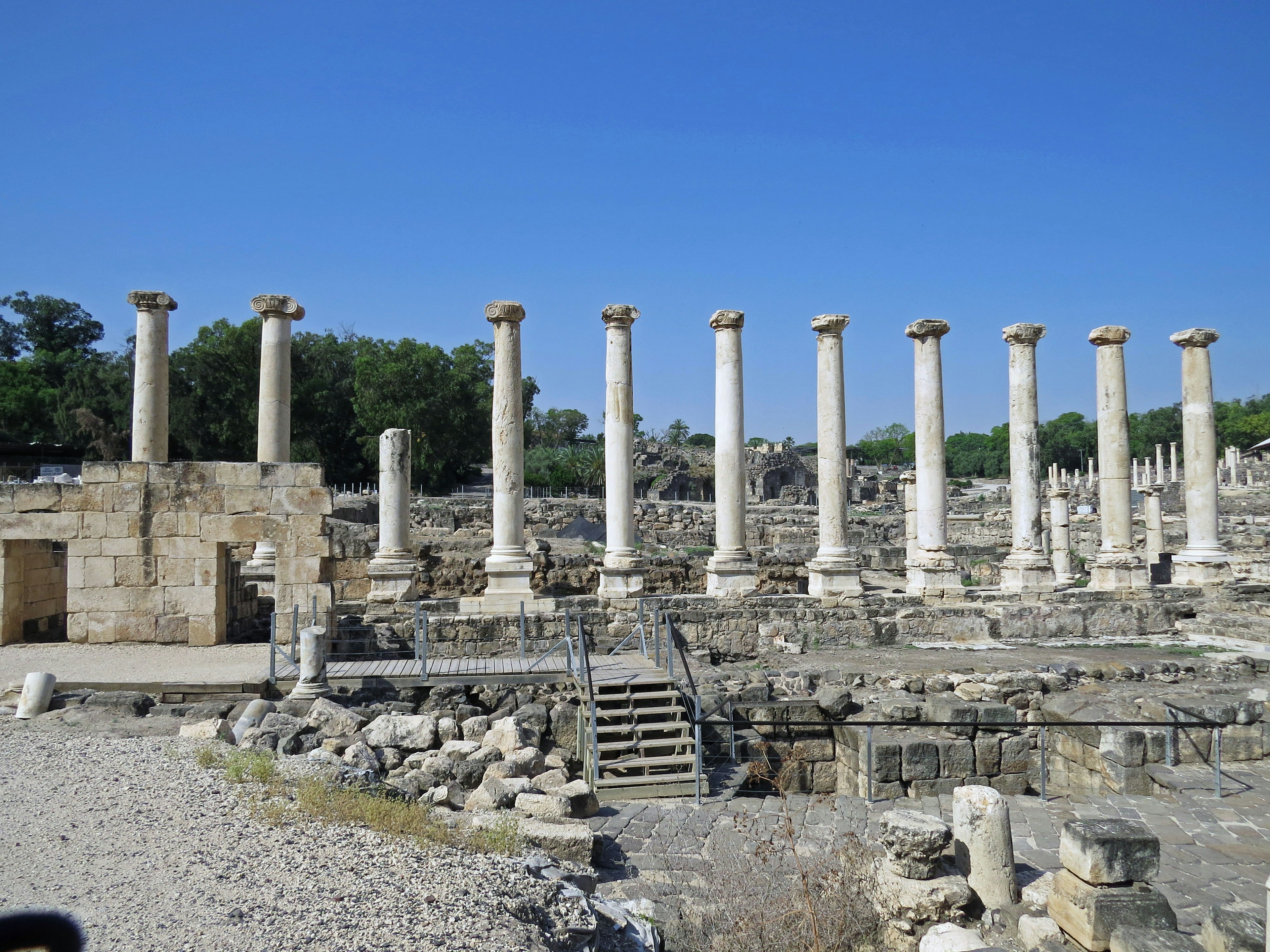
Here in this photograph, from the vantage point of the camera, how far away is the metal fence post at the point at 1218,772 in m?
8.75

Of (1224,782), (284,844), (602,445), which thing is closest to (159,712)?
(284,844)

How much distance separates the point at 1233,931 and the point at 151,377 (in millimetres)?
18817

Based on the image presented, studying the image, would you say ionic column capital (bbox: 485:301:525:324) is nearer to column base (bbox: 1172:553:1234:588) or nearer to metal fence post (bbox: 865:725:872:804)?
metal fence post (bbox: 865:725:872:804)

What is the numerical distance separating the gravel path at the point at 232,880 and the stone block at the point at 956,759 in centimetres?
581

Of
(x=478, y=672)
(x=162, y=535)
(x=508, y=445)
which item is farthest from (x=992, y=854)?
(x=162, y=535)

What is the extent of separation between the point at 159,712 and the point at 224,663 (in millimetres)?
2172

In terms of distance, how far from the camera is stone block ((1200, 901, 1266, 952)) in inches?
A: 206

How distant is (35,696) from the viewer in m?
10.3

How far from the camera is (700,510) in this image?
137ft

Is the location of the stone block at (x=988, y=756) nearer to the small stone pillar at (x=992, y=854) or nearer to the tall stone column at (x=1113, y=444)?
the small stone pillar at (x=992, y=854)

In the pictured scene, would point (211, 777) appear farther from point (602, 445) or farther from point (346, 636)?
point (602, 445)

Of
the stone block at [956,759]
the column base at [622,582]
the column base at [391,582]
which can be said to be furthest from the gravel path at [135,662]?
the stone block at [956,759]

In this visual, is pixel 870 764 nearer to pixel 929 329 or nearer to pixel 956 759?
pixel 956 759

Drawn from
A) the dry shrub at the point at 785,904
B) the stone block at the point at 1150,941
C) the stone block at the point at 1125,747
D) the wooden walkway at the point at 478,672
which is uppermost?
the wooden walkway at the point at 478,672
